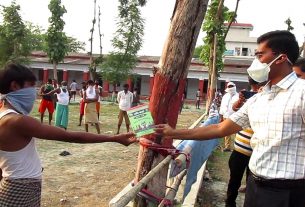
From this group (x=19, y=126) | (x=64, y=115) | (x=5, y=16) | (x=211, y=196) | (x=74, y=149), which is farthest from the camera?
(x=5, y=16)

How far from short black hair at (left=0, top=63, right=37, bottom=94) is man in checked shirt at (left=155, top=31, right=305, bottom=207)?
162cm

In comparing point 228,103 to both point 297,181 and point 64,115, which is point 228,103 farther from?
point 297,181

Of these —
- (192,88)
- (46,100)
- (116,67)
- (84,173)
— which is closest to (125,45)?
(116,67)

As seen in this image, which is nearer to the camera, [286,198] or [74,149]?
[286,198]

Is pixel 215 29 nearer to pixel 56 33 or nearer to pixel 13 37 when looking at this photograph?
pixel 56 33

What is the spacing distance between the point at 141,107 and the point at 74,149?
681cm

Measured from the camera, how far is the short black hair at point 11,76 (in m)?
2.51

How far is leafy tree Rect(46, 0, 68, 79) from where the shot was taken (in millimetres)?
34753

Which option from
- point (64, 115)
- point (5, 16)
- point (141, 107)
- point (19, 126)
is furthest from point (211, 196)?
point (5, 16)

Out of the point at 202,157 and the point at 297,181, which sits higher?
the point at 297,181

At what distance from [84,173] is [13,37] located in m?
30.8

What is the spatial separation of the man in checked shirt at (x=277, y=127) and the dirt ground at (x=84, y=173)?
3.11 m

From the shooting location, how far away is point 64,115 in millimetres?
12078

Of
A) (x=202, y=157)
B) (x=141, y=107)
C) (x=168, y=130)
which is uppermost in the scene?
(x=141, y=107)
